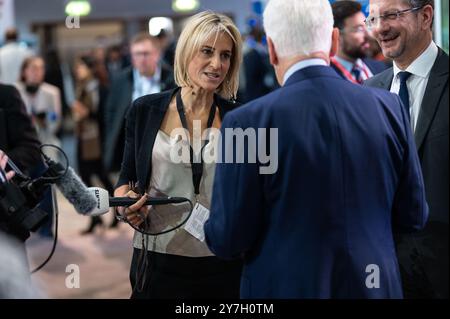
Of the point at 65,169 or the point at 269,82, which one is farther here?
the point at 269,82

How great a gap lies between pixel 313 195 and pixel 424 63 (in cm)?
111

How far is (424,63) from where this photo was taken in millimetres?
2873

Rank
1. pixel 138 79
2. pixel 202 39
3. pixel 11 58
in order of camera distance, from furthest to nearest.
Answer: pixel 11 58
pixel 138 79
pixel 202 39

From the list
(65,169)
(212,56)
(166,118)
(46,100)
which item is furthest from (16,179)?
(46,100)

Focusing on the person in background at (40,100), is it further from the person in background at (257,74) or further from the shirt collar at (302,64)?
the shirt collar at (302,64)

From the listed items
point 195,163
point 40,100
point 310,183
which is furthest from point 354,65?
point 40,100

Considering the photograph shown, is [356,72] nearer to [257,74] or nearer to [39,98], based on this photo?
[257,74]

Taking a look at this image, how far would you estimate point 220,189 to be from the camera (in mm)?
2061

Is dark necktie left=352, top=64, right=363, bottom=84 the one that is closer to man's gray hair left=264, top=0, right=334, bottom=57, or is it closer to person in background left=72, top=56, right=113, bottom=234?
man's gray hair left=264, top=0, right=334, bottom=57

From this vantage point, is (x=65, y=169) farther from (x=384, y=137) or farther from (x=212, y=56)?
(x=384, y=137)

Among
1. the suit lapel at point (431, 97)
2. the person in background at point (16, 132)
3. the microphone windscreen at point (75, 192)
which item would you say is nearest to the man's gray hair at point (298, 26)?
the suit lapel at point (431, 97)
